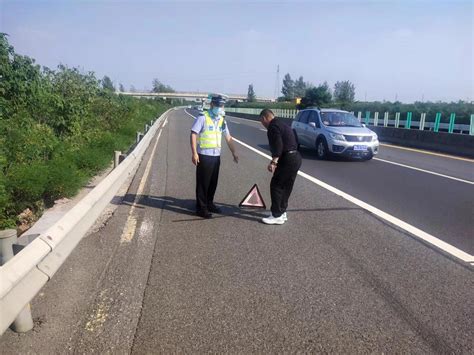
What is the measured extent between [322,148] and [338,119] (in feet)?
4.18

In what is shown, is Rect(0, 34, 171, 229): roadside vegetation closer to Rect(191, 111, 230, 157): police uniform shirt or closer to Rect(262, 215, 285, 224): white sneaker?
Rect(191, 111, 230, 157): police uniform shirt

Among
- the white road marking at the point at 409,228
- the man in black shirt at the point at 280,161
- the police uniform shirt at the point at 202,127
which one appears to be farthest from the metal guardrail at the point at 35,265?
the white road marking at the point at 409,228

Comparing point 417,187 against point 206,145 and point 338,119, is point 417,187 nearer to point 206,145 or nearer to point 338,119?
point 206,145

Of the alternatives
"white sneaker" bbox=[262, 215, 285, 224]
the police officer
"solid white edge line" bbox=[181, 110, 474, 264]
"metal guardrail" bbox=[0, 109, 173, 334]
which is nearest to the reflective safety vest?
the police officer

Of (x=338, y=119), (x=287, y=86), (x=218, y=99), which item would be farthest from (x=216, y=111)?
(x=287, y=86)

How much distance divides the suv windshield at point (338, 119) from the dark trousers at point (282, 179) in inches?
339

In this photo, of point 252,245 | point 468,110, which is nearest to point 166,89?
point 468,110

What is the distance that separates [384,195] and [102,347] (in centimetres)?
681

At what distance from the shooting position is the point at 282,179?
6488 millimetres

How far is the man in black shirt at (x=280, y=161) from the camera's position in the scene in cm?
633

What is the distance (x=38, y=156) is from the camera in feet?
28.7

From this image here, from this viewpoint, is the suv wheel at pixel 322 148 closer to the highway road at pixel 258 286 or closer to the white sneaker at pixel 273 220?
the highway road at pixel 258 286

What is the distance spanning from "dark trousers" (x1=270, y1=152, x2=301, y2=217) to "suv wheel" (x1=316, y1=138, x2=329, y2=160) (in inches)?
313

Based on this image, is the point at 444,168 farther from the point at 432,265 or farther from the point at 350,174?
the point at 432,265
